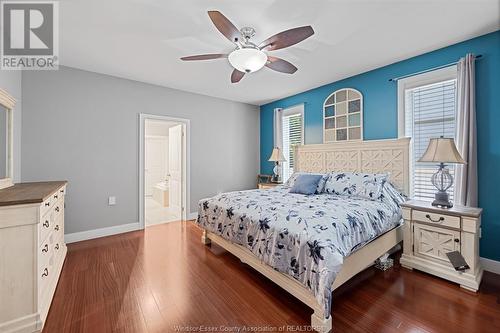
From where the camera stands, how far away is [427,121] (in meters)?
2.93

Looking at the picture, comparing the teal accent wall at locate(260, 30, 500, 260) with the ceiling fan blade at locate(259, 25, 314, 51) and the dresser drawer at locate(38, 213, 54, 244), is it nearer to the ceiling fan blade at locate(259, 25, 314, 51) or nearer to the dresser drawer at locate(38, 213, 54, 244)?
the ceiling fan blade at locate(259, 25, 314, 51)

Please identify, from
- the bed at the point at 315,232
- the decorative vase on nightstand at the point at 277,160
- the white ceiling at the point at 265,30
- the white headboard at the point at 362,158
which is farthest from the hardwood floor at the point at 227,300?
the white ceiling at the point at 265,30

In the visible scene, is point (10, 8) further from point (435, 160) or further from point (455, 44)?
point (455, 44)

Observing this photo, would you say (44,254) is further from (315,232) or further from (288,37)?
(288,37)

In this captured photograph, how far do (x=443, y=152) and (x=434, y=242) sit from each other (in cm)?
96

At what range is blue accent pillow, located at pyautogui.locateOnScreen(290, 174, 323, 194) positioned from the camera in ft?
10.4

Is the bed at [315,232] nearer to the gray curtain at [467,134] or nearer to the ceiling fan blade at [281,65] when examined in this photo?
the gray curtain at [467,134]

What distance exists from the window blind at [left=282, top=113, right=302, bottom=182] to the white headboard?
1.17 ft

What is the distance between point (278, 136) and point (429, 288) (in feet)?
12.0

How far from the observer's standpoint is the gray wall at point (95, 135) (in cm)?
307

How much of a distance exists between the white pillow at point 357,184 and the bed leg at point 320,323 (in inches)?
66.0

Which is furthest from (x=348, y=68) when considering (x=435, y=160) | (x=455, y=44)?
(x=435, y=160)

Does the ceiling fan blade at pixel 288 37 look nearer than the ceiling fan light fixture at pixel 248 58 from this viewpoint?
Yes

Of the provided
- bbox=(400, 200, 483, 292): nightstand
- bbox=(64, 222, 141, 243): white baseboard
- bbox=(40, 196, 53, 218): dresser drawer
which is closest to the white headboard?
bbox=(400, 200, 483, 292): nightstand
